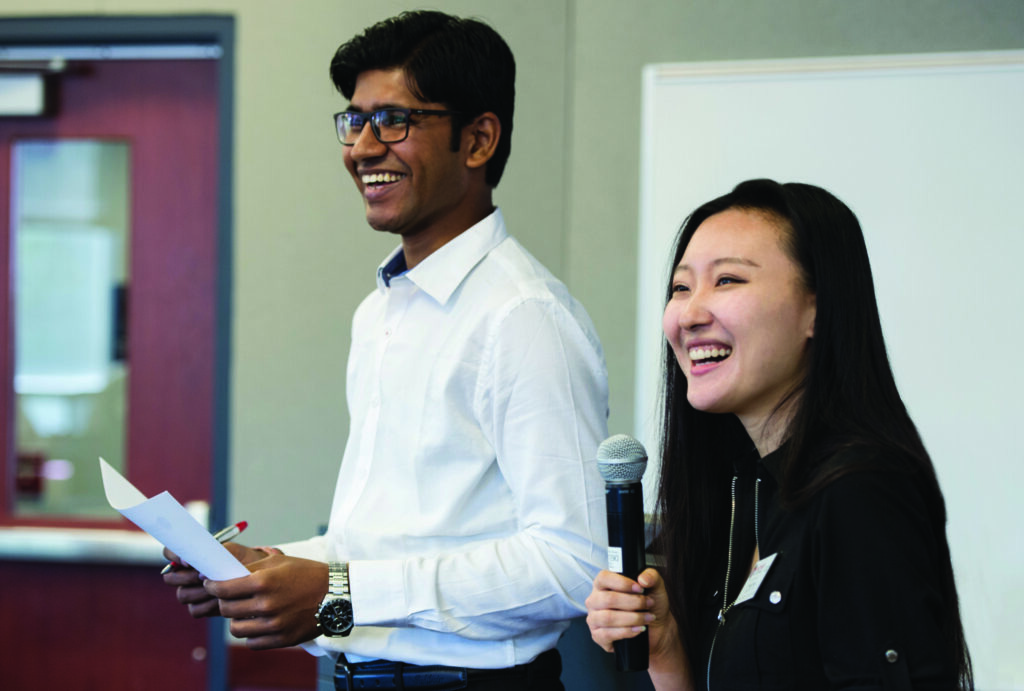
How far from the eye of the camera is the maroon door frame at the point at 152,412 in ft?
10.6

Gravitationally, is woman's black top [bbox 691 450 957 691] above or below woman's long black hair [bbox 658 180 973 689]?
below

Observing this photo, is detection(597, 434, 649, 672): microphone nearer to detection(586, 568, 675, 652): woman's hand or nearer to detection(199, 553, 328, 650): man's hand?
detection(586, 568, 675, 652): woman's hand

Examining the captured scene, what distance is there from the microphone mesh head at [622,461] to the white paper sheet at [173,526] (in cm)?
55

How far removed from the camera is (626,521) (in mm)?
1073

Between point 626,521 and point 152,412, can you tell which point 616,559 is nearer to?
point 626,521

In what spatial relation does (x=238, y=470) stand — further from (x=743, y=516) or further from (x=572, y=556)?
(x=743, y=516)

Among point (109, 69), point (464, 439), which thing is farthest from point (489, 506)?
point (109, 69)

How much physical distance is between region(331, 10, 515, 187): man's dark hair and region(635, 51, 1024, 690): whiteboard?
110 centimetres

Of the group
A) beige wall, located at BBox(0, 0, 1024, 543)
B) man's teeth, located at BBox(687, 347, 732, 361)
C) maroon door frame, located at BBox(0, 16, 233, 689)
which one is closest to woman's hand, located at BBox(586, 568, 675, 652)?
man's teeth, located at BBox(687, 347, 732, 361)

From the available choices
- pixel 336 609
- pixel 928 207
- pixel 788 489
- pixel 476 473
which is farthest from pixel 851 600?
pixel 928 207

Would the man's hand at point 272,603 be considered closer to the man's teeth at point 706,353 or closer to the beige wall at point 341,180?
the man's teeth at point 706,353

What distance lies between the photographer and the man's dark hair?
5.37ft

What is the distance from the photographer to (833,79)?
2746 mm

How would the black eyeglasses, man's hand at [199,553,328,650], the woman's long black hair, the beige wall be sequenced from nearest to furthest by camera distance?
the woman's long black hair < man's hand at [199,553,328,650] < the black eyeglasses < the beige wall
